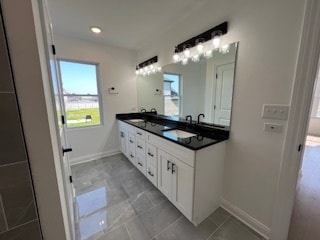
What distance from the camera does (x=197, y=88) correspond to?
222 cm

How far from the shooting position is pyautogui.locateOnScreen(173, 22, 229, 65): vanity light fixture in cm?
162

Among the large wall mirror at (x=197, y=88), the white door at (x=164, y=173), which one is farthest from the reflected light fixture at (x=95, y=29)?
the white door at (x=164, y=173)

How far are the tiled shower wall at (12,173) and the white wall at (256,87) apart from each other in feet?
5.83

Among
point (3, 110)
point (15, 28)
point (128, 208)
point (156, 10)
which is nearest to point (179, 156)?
point (128, 208)

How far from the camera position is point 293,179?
1.24 meters

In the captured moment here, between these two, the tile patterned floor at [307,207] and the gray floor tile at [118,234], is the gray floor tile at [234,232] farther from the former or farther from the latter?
the gray floor tile at [118,234]

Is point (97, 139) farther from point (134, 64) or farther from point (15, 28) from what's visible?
point (15, 28)

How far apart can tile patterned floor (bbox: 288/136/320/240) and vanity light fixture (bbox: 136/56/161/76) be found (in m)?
2.87

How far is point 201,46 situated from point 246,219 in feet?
6.84

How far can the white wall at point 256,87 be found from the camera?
1205 mm

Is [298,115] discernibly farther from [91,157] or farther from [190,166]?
[91,157]

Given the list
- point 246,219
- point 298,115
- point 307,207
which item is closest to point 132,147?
point 246,219

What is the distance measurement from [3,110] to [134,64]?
3.14 metres

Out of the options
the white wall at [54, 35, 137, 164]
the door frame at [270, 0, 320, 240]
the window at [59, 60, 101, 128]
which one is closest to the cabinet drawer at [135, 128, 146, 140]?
the white wall at [54, 35, 137, 164]
